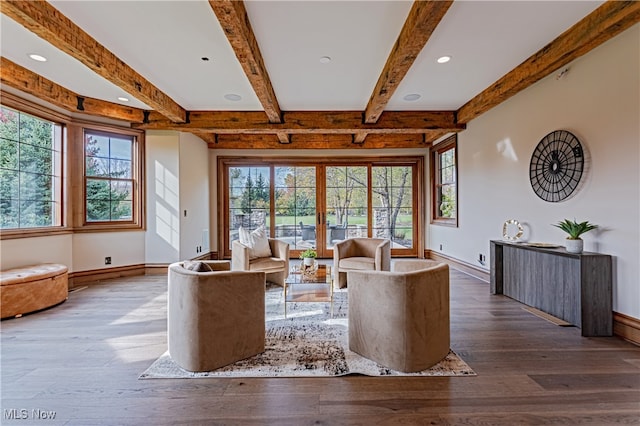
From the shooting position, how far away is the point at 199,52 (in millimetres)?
3189

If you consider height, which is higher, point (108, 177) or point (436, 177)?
point (436, 177)

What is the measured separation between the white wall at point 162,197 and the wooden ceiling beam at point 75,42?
1.35m

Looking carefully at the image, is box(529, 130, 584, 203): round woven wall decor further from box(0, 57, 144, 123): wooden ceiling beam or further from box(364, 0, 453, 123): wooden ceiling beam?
box(0, 57, 144, 123): wooden ceiling beam

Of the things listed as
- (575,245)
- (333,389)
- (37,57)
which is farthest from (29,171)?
(575,245)

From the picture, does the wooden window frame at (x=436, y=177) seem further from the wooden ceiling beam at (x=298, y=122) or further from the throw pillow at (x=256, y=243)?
the throw pillow at (x=256, y=243)

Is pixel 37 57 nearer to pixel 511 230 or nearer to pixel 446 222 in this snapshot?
pixel 511 230

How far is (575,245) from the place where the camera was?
2.93 meters

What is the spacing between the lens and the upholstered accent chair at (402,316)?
213cm

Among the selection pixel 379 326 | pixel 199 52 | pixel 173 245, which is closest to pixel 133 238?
pixel 173 245

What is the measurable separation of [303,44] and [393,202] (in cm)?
467

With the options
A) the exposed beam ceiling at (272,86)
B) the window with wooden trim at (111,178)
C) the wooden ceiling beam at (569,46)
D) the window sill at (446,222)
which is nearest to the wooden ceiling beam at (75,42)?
the exposed beam ceiling at (272,86)

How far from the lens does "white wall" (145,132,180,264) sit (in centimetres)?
532

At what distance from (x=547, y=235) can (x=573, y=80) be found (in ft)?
5.59

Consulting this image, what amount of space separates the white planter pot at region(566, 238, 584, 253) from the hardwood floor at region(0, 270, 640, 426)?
0.77 meters
